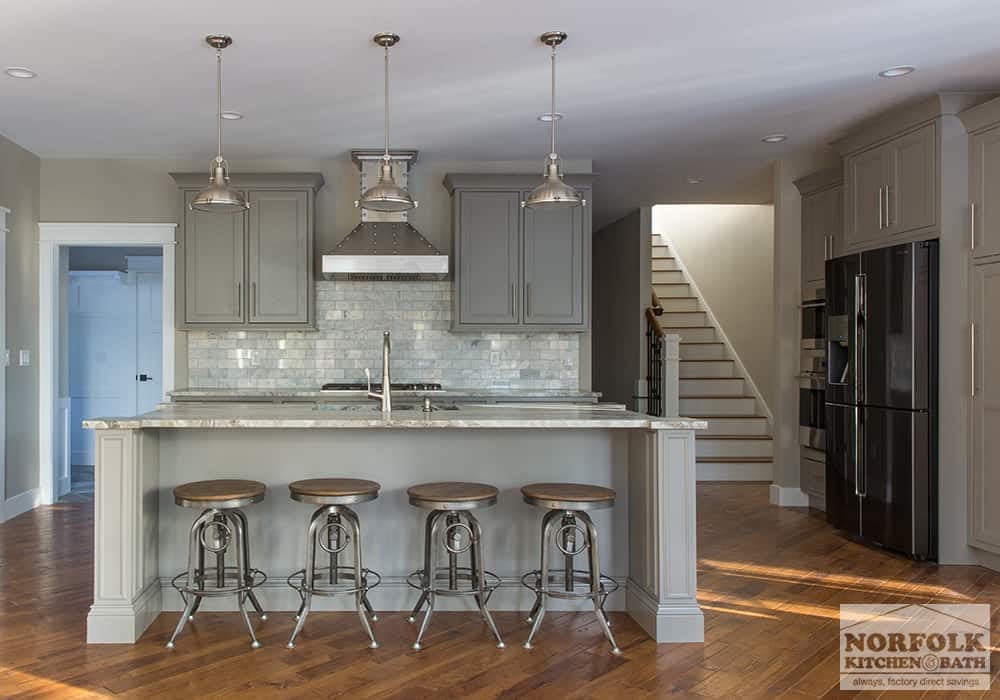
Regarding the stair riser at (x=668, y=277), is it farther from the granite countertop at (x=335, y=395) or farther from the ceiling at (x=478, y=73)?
the granite countertop at (x=335, y=395)

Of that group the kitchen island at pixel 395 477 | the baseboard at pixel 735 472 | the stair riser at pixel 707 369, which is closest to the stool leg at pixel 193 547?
the kitchen island at pixel 395 477

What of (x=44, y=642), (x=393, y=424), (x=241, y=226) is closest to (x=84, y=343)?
(x=241, y=226)

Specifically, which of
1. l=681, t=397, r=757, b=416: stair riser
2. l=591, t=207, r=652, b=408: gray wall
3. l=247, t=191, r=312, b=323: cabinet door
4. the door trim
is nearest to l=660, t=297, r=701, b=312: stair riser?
l=591, t=207, r=652, b=408: gray wall

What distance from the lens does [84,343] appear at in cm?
816

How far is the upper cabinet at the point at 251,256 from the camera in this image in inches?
235

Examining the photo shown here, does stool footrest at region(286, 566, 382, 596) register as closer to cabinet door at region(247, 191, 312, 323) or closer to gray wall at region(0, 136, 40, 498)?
cabinet door at region(247, 191, 312, 323)

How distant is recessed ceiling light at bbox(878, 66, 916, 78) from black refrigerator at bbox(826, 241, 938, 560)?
970 millimetres

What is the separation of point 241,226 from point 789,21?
161 inches

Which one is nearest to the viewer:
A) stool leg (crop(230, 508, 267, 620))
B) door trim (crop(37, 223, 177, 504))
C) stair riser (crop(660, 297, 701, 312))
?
stool leg (crop(230, 508, 267, 620))

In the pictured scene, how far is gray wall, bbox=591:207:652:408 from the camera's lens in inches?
341

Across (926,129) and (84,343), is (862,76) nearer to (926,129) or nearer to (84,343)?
(926,129)

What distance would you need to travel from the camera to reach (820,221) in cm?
622

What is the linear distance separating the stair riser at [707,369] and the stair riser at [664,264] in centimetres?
182

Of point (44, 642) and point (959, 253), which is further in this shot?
point (959, 253)
